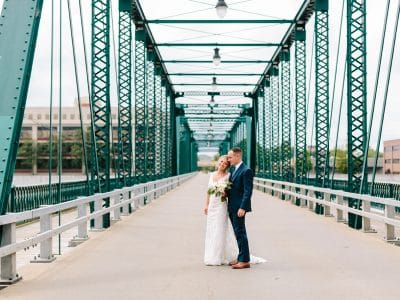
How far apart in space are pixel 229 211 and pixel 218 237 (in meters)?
0.39

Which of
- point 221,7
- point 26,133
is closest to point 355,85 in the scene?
point 221,7

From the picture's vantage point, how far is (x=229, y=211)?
942 cm

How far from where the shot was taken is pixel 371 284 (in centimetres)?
805

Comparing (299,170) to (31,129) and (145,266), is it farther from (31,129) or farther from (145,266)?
(31,129)

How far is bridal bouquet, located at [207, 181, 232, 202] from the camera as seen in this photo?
9383 millimetres

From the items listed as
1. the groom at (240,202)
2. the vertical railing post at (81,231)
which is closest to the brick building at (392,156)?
the vertical railing post at (81,231)

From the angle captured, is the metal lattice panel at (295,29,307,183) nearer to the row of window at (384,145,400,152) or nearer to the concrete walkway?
the concrete walkway

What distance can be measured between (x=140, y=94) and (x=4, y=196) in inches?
911

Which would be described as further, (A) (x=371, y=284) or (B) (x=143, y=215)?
(B) (x=143, y=215)

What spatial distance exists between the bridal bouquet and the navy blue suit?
6cm

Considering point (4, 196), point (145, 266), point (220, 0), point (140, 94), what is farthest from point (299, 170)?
point (4, 196)


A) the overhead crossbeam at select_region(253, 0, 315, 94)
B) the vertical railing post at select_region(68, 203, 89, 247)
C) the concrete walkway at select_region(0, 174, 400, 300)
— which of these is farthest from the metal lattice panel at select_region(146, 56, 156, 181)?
the vertical railing post at select_region(68, 203, 89, 247)

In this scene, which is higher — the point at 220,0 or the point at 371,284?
the point at 220,0

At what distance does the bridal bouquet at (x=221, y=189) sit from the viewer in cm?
938
